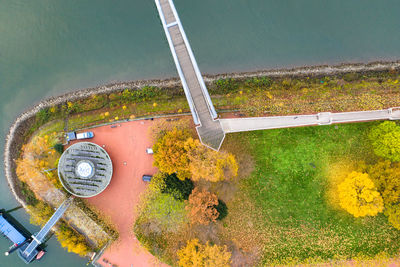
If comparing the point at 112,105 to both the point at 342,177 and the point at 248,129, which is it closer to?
the point at 248,129

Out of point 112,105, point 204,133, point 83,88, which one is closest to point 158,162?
point 204,133

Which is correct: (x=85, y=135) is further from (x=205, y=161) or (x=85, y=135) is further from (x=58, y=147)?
(x=205, y=161)

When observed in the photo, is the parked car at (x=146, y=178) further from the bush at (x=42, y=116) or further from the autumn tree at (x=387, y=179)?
the autumn tree at (x=387, y=179)

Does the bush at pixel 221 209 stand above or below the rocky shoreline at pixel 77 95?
below

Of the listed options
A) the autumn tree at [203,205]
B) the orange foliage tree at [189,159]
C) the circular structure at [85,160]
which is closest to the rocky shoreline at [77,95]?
the circular structure at [85,160]

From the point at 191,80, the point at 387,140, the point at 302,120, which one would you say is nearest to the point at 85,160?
the point at 191,80
